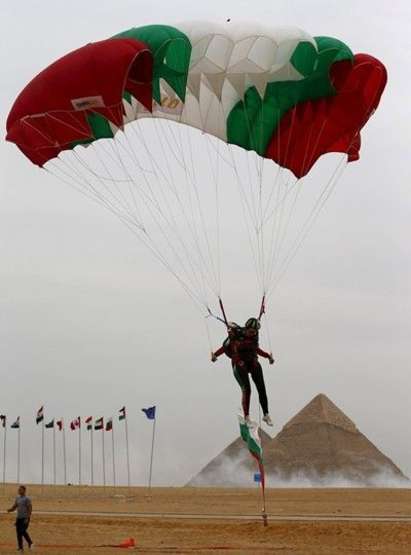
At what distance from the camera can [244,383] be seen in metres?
25.2

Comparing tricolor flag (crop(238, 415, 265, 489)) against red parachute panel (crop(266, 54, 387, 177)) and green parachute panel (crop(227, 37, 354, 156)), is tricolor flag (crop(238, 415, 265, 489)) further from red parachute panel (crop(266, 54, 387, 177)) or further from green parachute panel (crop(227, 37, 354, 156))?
green parachute panel (crop(227, 37, 354, 156))

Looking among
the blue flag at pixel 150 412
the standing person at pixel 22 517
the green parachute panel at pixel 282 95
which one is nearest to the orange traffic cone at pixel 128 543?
the standing person at pixel 22 517

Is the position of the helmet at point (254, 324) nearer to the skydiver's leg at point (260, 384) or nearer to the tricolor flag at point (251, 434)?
the skydiver's leg at point (260, 384)

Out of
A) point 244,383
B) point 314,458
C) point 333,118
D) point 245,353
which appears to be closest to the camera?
point 245,353

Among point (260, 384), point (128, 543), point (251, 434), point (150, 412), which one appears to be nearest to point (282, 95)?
point (260, 384)

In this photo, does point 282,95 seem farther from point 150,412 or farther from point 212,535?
point 150,412

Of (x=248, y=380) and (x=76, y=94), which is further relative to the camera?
(x=248, y=380)

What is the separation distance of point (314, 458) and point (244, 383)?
101932 millimetres

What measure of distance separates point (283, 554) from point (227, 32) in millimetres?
11368

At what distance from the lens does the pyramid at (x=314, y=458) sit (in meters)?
124

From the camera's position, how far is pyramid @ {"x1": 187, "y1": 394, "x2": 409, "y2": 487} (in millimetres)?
123500

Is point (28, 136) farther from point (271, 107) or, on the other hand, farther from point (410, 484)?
point (410, 484)

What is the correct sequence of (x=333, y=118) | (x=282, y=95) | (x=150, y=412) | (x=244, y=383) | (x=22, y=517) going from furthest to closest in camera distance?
1. (x=150, y=412)
2. (x=333, y=118)
3. (x=282, y=95)
4. (x=244, y=383)
5. (x=22, y=517)

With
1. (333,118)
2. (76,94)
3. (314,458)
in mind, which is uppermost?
(314,458)
